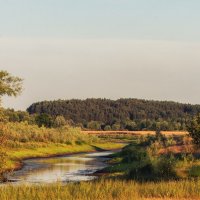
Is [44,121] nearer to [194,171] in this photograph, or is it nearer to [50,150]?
[50,150]

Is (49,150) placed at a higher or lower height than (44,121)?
lower

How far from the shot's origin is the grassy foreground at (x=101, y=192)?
2350 centimetres

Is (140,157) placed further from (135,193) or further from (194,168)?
(135,193)

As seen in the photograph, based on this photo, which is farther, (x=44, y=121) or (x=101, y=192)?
(x=44, y=121)

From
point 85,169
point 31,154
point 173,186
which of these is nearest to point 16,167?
point 85,169

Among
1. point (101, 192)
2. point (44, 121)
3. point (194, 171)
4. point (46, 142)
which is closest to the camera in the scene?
point (101, 192)

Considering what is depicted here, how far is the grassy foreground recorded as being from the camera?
77.1ft

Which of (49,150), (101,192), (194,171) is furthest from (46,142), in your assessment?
(101,192)

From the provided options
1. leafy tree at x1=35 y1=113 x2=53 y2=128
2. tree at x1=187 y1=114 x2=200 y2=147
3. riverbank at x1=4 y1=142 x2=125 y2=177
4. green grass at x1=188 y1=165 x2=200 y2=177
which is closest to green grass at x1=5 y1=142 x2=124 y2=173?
riverbank at x1=4 y1=142 x2=125 y2=177

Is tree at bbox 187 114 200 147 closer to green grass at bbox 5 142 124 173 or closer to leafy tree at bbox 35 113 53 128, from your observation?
green grass at bbox 5 142 124 173

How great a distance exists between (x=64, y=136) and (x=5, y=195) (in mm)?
111276

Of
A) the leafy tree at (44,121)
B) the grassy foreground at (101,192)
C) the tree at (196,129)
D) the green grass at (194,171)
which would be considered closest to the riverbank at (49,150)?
the tree at (196,129)

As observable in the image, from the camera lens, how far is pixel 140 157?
71.7 m

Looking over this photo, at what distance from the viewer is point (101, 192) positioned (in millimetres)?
24359
